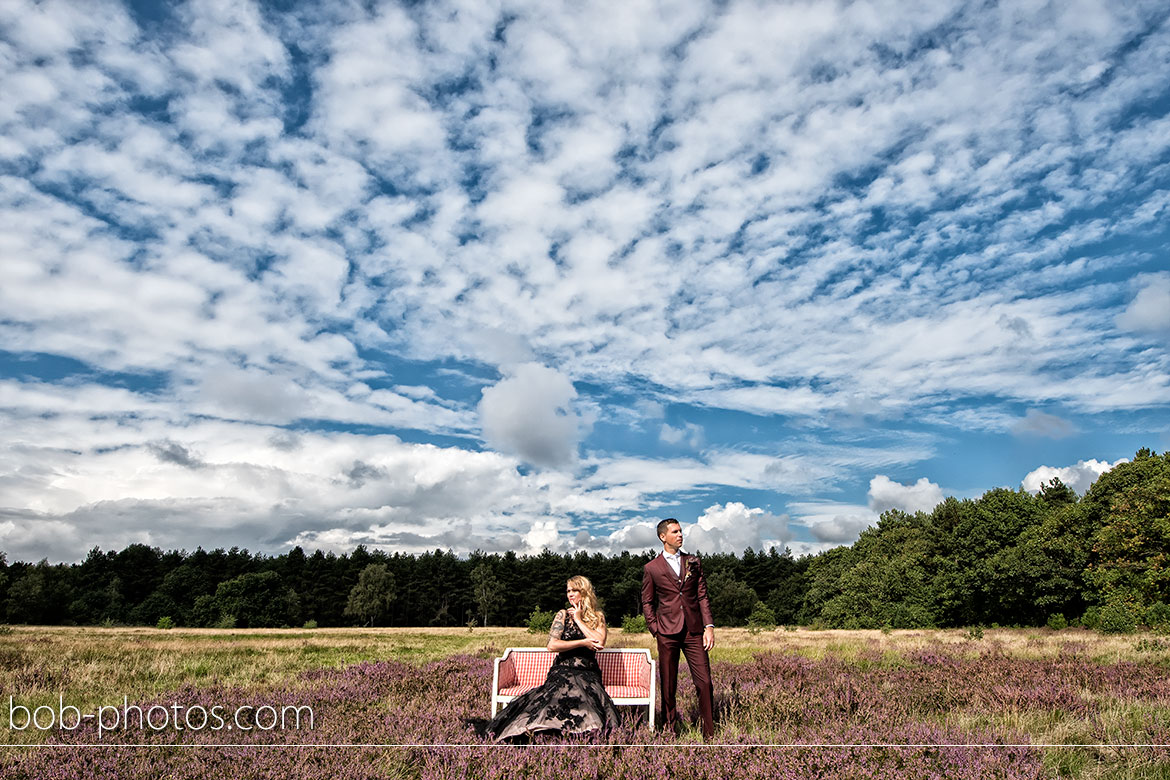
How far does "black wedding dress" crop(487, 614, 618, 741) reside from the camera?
560 cm

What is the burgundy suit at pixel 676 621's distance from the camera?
652 centimetres

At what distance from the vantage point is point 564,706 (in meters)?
5.76

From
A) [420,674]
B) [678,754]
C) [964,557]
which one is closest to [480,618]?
[964,557]

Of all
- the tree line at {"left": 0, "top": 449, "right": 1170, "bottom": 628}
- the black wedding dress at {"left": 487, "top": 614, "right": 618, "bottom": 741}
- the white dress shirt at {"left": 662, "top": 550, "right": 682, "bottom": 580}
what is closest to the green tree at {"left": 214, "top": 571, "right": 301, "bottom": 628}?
the tree line at {"left": 0, "top": 449, "right": 1170, "bottom": 628}

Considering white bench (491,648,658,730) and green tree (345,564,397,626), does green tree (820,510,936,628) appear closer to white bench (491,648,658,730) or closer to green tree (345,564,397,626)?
white bench (491,648,658,730)

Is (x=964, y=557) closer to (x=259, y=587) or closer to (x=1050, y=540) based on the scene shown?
(x=1050, y=540)

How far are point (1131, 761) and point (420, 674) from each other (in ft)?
29.2

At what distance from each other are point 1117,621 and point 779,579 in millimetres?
59220

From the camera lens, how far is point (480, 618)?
83.4 meters

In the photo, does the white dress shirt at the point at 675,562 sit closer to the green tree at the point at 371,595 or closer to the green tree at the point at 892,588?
the green tree at the point at 892,588

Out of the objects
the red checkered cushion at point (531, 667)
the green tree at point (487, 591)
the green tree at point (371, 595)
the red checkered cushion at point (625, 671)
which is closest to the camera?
the red checkered cushion at point (625, 671)

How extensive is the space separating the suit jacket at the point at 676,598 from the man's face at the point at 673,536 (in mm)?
175

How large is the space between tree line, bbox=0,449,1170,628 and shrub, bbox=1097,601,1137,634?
369 millimetres

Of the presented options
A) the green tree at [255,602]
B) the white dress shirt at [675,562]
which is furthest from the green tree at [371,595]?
the white dress shirt at [675,562]
